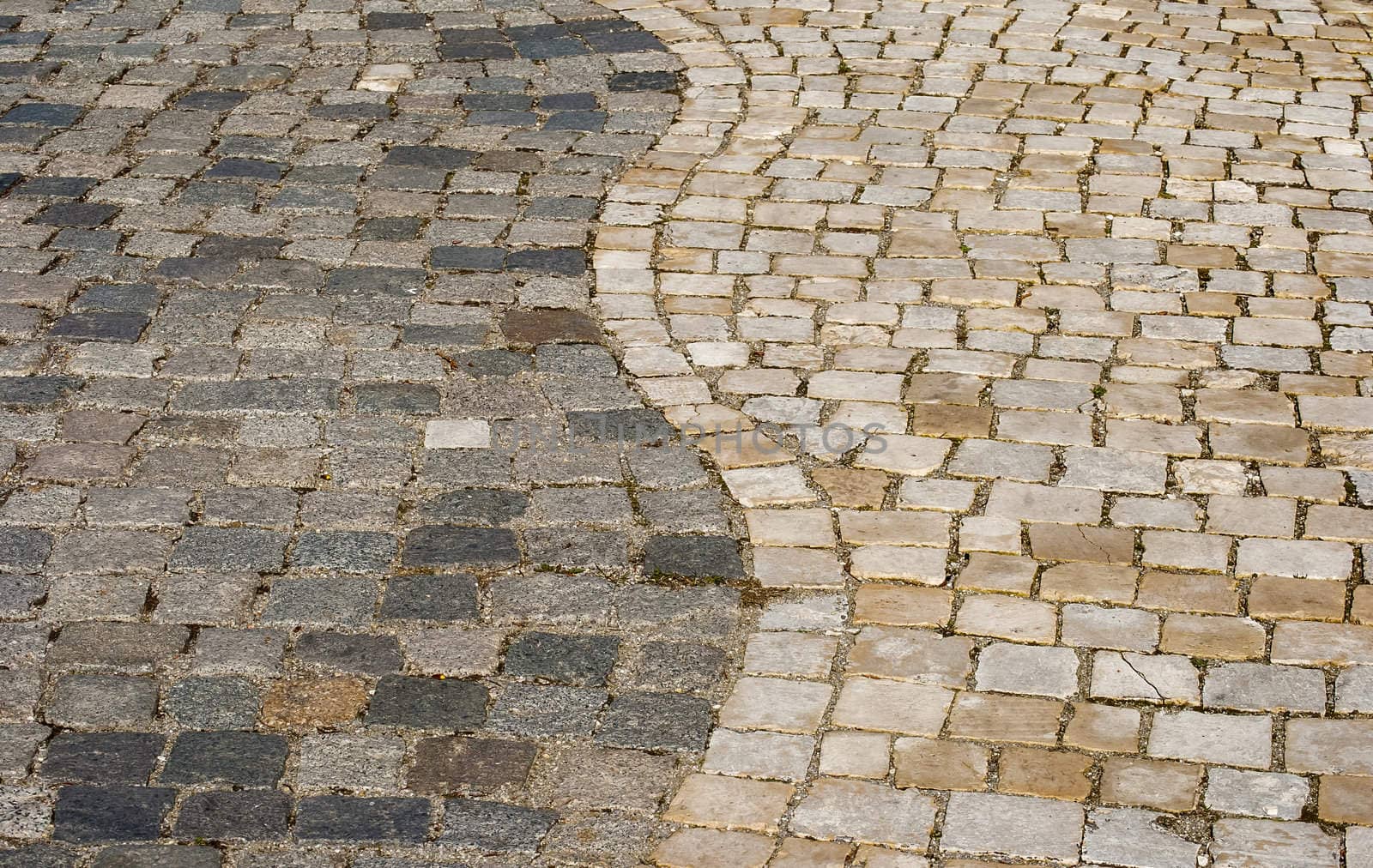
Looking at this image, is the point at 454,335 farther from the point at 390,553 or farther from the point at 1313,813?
the point at 1313,813

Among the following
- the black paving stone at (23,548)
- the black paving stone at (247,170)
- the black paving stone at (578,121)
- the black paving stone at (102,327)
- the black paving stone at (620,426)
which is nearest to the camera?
the black paving stone at (23,548)

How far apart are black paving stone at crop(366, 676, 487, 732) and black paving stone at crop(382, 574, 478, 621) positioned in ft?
0.81

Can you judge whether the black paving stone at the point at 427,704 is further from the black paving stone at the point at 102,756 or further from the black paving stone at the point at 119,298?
the black paving stone at the point at 119,298

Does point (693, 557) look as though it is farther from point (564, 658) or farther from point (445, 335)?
point (445, 335)

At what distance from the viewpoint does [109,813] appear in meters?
3.74

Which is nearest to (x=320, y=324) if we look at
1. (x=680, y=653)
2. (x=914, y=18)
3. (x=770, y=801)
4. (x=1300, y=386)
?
(x=680, y=653)

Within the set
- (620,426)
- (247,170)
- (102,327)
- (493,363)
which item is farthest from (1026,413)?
(247,170)

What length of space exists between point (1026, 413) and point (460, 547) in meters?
1.81

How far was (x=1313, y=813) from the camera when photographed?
3.73 meters

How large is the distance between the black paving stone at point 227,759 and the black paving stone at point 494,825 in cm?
44

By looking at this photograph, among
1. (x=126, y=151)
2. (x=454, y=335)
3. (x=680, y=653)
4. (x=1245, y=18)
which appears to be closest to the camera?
(x=680, y=653)

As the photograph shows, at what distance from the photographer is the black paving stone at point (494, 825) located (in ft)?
12.1

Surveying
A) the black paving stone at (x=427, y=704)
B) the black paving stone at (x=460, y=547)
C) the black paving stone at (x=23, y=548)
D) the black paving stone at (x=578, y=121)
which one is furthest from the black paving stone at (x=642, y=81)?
the black paving stone at (x=427, y=704)

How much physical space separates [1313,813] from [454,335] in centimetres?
310
